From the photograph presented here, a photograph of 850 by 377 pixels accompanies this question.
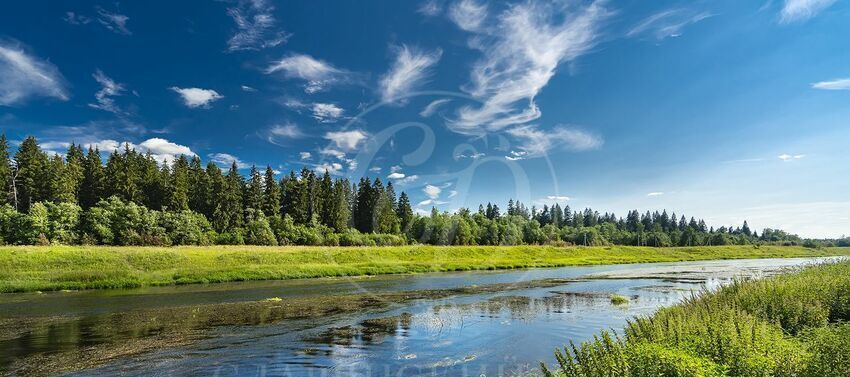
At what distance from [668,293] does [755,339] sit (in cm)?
3319

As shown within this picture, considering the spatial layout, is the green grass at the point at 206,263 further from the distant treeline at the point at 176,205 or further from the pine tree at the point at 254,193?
the pine tree at the point at 254,193

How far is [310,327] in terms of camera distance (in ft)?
81.6

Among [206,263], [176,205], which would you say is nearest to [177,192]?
[176,205]

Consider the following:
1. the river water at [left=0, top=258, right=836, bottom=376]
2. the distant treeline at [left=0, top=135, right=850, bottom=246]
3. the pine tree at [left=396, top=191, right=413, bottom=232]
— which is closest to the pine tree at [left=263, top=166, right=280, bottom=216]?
the distant treeline at [left=0, top=135, right=850, bottom=246]

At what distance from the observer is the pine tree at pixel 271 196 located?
376ft

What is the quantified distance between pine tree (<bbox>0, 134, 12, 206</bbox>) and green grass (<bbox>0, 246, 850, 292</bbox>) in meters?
44.1

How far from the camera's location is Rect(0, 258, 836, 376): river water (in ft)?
55.8

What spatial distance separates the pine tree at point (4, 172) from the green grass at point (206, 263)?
145 ft

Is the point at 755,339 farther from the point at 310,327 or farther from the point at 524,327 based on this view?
the point at 310,327

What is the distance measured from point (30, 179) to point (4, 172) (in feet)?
13.0

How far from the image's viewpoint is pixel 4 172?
8644cm

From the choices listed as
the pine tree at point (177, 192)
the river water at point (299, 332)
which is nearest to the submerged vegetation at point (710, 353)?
the river water at point (299, 332)

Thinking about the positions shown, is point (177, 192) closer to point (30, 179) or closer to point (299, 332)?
point (30, 179)

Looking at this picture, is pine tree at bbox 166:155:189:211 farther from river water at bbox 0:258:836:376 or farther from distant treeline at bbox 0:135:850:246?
river water at bbox 0:258:836:376
